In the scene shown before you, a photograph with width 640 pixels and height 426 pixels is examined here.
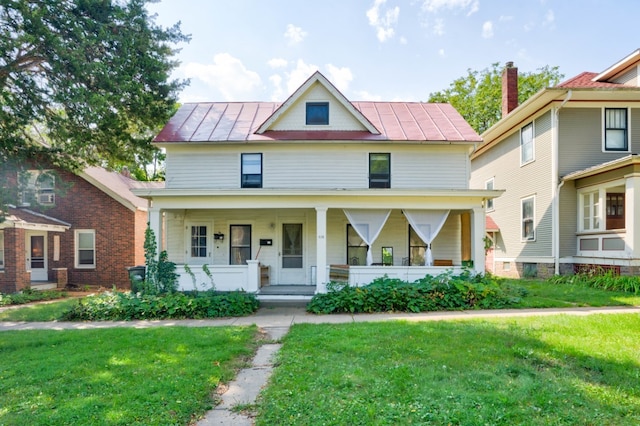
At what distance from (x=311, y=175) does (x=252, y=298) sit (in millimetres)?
4600

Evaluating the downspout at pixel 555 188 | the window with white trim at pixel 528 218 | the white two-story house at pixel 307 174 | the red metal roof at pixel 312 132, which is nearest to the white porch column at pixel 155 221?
the white two-story house at pixel 307 174

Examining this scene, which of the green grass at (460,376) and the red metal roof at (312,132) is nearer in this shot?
the green grass at (460,376)

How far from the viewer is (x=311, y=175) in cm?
1270

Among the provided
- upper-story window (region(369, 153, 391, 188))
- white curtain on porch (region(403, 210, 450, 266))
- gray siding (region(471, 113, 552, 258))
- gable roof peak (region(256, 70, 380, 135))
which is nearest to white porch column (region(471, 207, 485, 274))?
white curtain on porch (region(403, 210, 450, 266))

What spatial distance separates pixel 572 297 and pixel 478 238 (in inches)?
116

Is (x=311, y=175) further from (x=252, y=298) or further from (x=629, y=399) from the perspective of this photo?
(x=629, y=399)

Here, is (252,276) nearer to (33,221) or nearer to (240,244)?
(240,244)

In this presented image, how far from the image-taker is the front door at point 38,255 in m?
15.8

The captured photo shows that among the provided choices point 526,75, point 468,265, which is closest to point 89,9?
point 468,265

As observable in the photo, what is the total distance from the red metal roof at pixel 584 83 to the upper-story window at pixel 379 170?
7266mm

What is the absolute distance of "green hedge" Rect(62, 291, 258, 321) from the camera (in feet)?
30.7

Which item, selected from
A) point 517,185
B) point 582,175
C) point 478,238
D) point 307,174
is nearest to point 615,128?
point 582,175

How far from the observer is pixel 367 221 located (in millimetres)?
11367

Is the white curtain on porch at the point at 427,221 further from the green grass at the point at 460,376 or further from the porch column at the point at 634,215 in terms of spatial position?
the porch column at the point at 634,215
